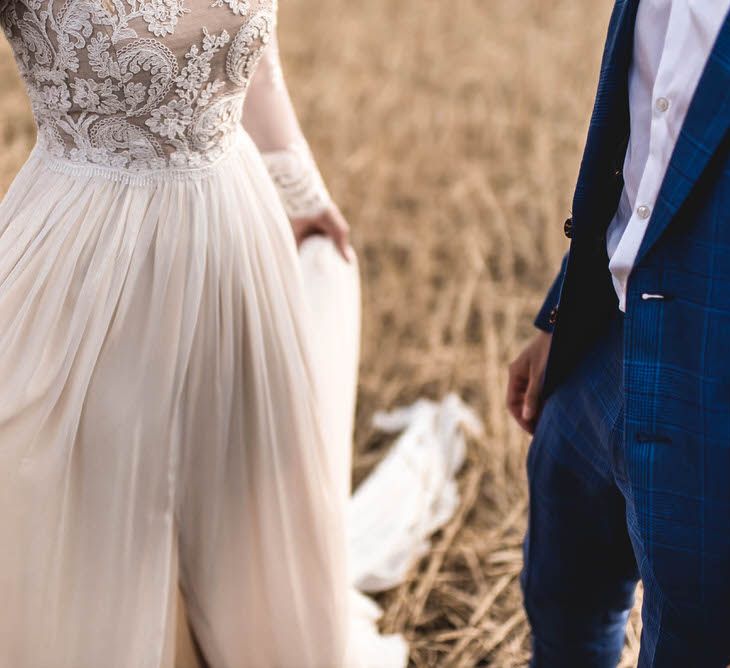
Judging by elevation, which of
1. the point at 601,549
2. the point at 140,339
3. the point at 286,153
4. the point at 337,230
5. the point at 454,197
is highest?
the point at 454,197

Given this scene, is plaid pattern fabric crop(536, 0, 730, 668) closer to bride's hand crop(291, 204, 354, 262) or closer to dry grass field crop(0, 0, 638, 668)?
bride's hand crop(291, 204, 354, 262)

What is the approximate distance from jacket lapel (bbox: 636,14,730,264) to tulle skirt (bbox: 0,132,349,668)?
69 centimetres

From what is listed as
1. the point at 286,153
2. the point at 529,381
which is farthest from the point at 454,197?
the point at 529,381

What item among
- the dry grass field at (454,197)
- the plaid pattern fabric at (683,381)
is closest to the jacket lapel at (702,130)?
the plaid pattern fabric at (683,381)

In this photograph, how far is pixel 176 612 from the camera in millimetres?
1638

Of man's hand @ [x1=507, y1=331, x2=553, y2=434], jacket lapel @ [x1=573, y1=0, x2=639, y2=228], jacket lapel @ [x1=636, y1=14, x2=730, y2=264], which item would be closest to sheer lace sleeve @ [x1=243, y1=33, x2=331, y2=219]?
man's hand @ [x1=507, y1=331, x2=553, y2=434]

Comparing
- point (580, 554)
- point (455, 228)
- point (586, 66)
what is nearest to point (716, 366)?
point (580, 554)

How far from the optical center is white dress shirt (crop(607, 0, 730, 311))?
1057 millimetres

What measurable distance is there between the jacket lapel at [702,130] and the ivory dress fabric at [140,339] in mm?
634

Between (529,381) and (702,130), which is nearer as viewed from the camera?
(702,130)

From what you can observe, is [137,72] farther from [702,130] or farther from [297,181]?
[702,130]

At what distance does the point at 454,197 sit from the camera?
12.5 feet

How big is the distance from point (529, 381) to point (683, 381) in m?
0.47

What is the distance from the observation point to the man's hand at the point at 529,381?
5.06 ft
